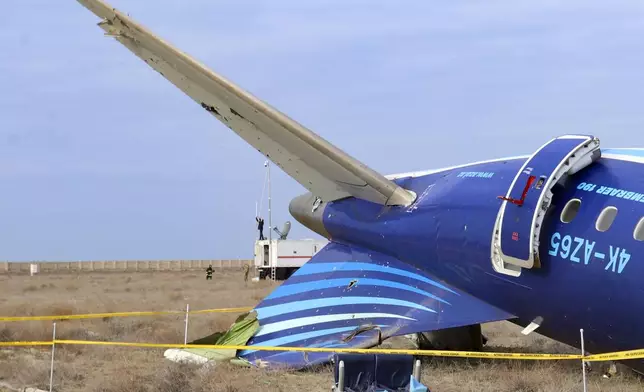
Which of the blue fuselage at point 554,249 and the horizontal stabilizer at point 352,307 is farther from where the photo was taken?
the horizontal stabilizer at point 352,307

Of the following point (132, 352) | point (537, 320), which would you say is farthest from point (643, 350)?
point (132, 352)

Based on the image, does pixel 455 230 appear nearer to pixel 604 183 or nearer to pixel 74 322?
pixel 604 183

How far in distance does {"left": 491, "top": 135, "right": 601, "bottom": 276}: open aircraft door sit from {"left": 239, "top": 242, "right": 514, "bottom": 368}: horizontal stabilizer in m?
1.34

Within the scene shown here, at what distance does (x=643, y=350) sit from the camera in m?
10.3

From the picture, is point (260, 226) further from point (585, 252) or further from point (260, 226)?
point (585, 252)

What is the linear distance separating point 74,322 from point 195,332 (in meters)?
4.16

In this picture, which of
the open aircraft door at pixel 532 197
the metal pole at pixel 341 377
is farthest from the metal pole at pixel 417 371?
the open aircraft door at pixel 532 197

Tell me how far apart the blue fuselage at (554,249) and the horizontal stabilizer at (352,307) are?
0.88ft

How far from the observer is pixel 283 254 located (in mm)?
52031

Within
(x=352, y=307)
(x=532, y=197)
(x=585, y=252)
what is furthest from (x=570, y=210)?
(x=352, y=307)

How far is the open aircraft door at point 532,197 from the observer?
11.6 m

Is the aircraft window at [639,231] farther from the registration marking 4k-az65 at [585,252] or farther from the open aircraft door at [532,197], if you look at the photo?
the open aircraft door at [532,197]

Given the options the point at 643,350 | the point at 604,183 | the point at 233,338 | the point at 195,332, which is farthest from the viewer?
the point at 195,332

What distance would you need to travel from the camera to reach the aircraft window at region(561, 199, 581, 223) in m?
11.6
